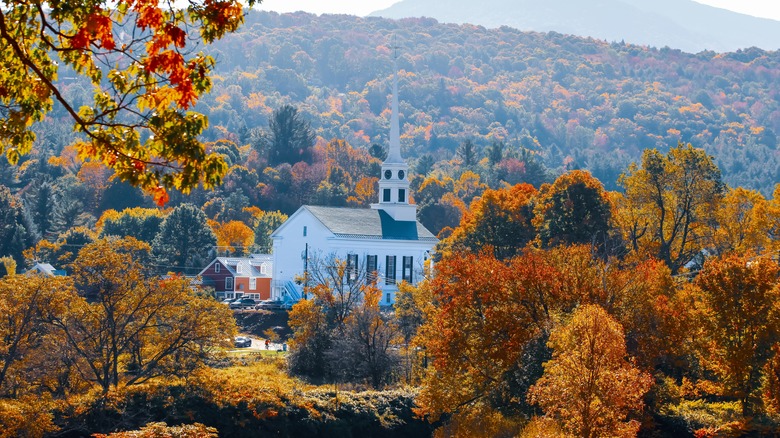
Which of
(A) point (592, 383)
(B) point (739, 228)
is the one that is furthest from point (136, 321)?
(B) point (739, 228)

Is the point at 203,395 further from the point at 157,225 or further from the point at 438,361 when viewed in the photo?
the point at 157,225

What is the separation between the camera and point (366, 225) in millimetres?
95062

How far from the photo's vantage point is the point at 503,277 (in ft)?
149

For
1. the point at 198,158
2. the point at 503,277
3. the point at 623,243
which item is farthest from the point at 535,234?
the point at 198,158

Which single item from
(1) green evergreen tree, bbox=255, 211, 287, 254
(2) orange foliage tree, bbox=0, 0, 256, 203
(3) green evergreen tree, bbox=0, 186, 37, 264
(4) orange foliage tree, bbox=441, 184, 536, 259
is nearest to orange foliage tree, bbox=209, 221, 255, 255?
(1) green evergreen tree, bbox=255, 211, 287, 254

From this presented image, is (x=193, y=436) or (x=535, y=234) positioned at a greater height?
(x=535, y=234)

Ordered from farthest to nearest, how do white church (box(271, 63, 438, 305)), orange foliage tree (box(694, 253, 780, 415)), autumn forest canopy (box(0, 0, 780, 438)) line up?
white church (box(271, 63, 438, 305)) → orange foliage tree (box(694, 253, 780, 415)) → autumn forest canopy (box(0, 0, 780, 438))

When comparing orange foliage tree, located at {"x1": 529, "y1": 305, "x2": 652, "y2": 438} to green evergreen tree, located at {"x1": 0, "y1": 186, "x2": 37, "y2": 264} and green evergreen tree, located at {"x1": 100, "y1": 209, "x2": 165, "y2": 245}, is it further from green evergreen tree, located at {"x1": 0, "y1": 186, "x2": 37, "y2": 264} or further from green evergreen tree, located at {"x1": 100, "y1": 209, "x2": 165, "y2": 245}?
green evergreen tree, located at {"x1": 100, "y1": 209, "x2": 165, "y2": 245}

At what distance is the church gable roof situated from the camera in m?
92.6

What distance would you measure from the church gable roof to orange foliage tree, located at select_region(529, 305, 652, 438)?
5505cm

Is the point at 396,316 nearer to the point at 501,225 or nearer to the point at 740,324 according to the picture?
the point at 501,225

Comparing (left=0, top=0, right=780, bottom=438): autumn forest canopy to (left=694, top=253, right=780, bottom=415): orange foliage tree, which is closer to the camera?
(left=0, top=0, right=780, bottom=438): autumn forest canopy

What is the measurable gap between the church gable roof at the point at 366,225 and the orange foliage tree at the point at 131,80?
2961 inches

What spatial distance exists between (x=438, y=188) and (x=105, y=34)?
5151 inches
